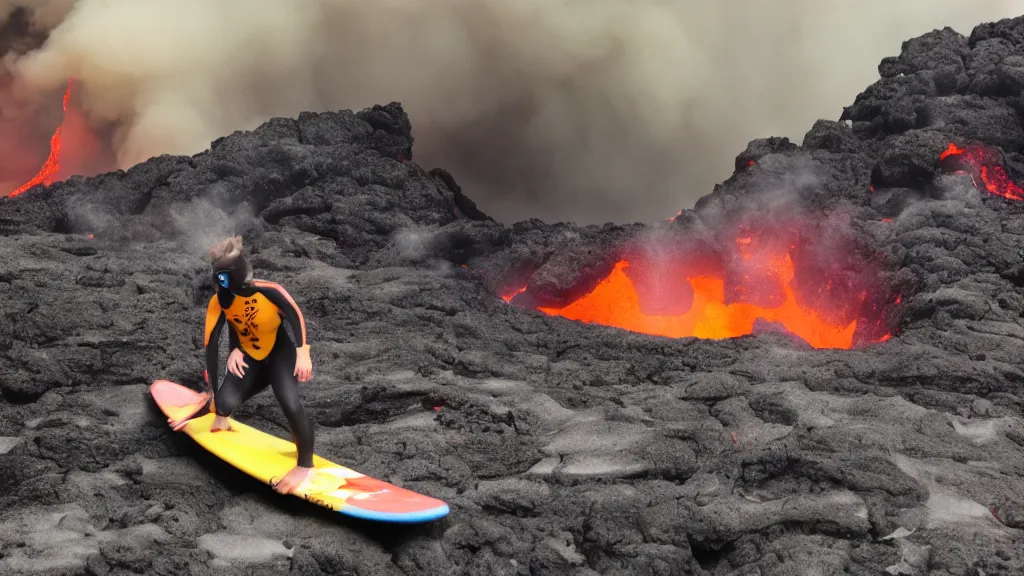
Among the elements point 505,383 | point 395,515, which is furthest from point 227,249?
point 505,383

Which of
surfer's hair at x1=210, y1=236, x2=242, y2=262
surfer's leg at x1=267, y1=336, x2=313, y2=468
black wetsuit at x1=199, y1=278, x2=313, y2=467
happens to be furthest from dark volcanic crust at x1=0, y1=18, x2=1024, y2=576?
surfer's hair at x1=210, y1=236, x2=242, y2=262

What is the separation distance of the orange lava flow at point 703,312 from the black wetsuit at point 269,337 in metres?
9.03

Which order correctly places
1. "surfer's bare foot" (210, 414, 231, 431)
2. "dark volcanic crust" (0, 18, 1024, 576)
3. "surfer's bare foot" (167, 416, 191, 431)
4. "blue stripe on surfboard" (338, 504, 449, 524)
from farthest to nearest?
"surfer's bare foot" (210, 414, 231, 431) → "surfer's bare foot" (167, 416, 191, 431) → "dark volcanic crust" (0, 18, 1024, 576) → "blue stripe on surfboard" (338, 504, 449, 524)

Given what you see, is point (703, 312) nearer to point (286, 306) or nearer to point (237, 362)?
point (286, 306)

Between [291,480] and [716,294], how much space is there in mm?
12473

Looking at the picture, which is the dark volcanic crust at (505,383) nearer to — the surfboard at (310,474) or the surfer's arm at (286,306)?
the surfboard at (310,474)

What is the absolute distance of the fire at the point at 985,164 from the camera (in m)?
16.2

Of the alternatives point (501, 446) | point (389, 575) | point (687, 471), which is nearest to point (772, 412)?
point (687, 471)

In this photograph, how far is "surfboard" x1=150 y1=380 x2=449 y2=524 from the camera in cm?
668

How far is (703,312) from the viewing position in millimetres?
17328

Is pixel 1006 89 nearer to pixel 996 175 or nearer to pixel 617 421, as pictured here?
pixel 996 175

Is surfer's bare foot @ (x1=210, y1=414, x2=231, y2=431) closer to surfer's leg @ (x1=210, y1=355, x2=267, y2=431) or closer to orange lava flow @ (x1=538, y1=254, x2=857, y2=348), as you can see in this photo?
surfer's leg @ (x1=210, y1=355, x2=267, y2=431)

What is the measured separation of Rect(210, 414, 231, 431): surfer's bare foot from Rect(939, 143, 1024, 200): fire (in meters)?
15.4

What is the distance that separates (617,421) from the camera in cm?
939
